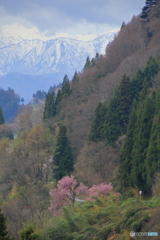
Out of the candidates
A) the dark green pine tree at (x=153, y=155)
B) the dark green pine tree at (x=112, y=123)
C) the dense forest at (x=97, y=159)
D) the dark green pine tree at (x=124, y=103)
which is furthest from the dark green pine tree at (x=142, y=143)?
the dark green pine tree at (x=124, y=103)

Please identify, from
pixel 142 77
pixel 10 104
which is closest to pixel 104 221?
pixel 142 77

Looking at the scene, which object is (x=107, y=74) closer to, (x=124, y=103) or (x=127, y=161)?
(x=124, y=103)

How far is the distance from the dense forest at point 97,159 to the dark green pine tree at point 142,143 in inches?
2.3

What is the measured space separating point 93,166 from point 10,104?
380ft

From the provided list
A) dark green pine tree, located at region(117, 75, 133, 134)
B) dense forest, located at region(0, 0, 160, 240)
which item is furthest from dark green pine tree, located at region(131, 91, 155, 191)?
dark green pine tree, located at region(117, 75, 133, 134)

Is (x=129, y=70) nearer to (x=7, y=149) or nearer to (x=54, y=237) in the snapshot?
(x=7, y=149)

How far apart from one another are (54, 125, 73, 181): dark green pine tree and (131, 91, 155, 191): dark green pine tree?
891cm

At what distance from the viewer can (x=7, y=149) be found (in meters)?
42.8

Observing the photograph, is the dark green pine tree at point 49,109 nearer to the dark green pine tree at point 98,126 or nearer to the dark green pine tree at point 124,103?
the dark green pine tree at point 98,126

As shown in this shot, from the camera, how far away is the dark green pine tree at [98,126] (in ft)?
117

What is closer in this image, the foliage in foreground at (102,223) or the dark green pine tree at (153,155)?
the foliage in foreground at (102,223)

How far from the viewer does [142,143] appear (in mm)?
27422

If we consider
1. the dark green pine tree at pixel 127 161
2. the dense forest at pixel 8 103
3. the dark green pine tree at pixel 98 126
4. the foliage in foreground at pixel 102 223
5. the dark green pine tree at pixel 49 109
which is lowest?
the foliage in foreground at pixel 102 223

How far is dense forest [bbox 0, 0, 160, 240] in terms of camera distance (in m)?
18.7
